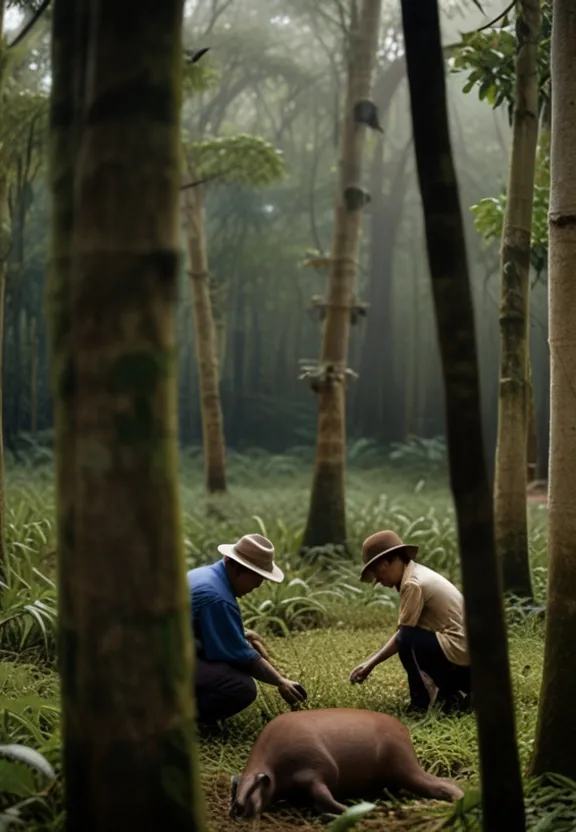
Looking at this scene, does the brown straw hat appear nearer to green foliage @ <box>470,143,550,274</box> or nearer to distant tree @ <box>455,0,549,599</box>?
distant tree @ <box>455,0,549,599</box>

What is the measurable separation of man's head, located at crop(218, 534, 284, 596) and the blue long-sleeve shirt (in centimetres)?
5

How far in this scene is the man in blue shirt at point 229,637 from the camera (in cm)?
414

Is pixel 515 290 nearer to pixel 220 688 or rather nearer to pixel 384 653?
pixel 384 653

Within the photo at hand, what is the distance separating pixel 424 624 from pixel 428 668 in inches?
7.9

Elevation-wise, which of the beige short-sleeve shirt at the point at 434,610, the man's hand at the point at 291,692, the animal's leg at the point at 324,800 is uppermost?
the beige short-sleeve shirt at the point at 434,610

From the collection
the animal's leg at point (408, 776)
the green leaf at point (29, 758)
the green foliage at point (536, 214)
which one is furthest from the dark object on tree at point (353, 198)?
the green leaf at point (29, 758)

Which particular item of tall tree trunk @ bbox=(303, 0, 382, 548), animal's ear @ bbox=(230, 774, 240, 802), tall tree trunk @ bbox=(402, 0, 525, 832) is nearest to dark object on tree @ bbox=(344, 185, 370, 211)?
tall tree trunk @ bbox=(303, 0, 382, 548)

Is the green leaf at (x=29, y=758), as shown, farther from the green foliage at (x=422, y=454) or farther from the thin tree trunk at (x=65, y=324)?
the green foliage at (x=422, y=454)

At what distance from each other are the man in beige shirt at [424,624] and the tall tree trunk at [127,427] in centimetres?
239

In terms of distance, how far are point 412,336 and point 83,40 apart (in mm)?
21755

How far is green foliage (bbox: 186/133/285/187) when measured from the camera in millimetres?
10133

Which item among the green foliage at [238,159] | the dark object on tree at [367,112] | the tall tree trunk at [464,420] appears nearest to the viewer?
the tall tree trunk at [464,420]

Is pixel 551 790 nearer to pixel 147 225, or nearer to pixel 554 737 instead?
pixel 554 737

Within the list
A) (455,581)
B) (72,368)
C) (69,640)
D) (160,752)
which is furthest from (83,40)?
(455,581)
